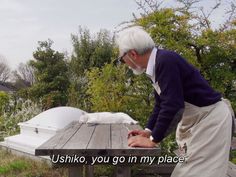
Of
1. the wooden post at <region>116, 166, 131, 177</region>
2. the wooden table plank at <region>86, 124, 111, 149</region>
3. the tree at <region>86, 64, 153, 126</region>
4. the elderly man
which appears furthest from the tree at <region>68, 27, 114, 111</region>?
the elderly man

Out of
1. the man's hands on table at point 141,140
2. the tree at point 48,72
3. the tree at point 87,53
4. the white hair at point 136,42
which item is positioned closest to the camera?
the white hair at point 136,42

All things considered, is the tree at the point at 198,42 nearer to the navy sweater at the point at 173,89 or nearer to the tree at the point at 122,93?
the tree at the point at 122,93

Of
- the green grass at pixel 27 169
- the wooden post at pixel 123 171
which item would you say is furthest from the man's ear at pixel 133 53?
the green grass at pixel 27 169

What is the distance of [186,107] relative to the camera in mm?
2607

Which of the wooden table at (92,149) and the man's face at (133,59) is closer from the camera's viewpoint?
the man's face at (133,59)

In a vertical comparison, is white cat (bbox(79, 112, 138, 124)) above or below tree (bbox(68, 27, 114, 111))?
below

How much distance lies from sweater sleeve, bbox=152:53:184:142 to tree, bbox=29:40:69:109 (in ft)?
33.4

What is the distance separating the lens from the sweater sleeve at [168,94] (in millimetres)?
2340

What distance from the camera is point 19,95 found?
1352 cm

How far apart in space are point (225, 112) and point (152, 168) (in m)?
3.14

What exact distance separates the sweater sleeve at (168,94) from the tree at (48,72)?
1017cm

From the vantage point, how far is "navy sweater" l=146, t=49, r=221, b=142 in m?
2.35

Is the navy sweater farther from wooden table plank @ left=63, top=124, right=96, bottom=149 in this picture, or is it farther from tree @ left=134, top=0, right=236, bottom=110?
tree @ left=134, top=0, right=236, bottom=110

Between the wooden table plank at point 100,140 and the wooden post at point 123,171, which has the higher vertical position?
the wooden table plank at point 100,140
